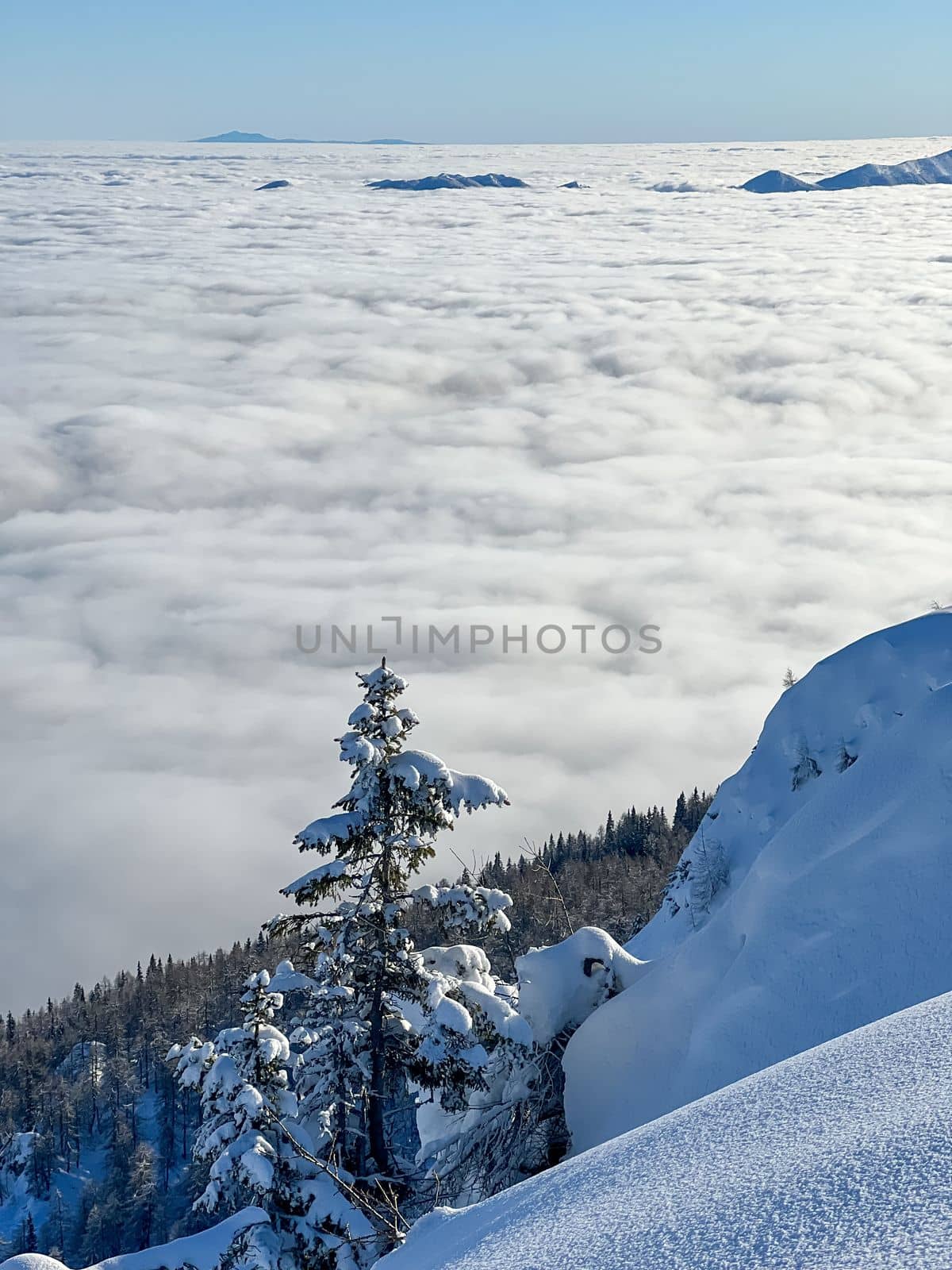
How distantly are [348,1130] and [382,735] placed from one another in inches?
190

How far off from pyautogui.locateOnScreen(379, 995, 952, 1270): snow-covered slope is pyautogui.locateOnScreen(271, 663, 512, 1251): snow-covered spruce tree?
18.7ft

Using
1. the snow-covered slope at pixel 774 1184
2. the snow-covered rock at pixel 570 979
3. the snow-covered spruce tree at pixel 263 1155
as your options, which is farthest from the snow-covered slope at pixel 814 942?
the snow-covered slope at pixel 774 1184

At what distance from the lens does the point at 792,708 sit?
1741 centimetres

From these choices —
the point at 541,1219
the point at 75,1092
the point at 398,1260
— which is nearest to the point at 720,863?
the point at 398,1260

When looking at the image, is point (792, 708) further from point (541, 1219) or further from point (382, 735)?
point (541, 1219)

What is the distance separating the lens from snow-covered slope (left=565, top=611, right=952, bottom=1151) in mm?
10023

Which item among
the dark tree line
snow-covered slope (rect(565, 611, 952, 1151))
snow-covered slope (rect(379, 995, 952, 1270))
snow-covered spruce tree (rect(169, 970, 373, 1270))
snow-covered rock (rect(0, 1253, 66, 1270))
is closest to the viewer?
snow-covered slope (rect(379, 995, 952, 1270))

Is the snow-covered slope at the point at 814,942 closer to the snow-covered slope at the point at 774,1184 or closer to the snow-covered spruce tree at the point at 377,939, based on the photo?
the snow-covered spruce tree at the point at 377,939

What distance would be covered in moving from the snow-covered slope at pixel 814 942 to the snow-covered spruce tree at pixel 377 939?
178 centimetres

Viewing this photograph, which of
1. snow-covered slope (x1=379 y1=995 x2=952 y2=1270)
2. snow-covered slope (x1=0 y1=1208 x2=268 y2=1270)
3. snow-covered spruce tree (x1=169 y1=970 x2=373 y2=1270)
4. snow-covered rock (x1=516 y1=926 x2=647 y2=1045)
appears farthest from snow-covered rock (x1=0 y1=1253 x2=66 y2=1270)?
snow-covered rock (x1=516 y1=926 x2=647 y2=1045)

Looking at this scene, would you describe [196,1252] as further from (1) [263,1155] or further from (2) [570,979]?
(2) [570,979]

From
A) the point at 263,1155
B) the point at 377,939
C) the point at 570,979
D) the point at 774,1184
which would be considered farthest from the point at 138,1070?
the point at 774,1184

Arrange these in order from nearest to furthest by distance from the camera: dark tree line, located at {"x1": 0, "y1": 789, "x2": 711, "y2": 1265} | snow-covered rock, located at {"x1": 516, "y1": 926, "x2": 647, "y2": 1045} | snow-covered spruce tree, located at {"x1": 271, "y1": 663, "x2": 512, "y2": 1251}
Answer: snow-covered spruce tree, located at {"x1": 271, "y1": 663, "x2": 512, "y2": 1251}
snow-covered rock, located at {"x1": 516, "y1": 926, "x2": 647, "y2": 1045}
dark tree line, located at {"x1": 0, "y1": 789, "x2": 711, "y2": 1265}

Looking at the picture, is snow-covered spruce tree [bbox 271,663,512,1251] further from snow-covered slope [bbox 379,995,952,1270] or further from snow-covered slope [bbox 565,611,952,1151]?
snow-covered slope [bbox 379,995,952,1270]
